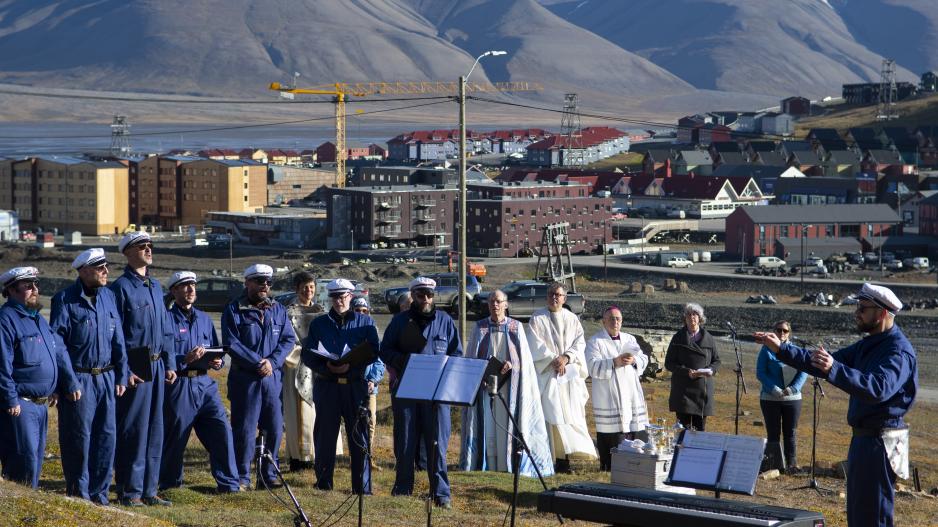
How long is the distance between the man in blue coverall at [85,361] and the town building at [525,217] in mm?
60333

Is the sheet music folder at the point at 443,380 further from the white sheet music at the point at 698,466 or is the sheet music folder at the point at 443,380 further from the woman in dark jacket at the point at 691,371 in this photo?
the woman in dark jacket at the point at 691,371

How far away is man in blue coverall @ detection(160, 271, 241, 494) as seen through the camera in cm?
1004

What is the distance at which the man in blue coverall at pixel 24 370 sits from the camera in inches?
346

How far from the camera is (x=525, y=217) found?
73938mm

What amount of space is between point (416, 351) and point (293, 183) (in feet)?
327

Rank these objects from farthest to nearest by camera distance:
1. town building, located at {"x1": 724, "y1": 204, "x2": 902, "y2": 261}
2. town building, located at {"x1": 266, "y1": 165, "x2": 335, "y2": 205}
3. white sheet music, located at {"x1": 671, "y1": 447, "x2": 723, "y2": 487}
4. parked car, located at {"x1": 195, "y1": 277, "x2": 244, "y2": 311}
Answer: town building, located at {"x1": 266, "y1": 165, "x2": 335, "y2": 205}, town building, located at {"x1": 724, "y1": 204, "x2": 902, "y2": 261}, parked car, located at {"x1": 195, "y1": 277, "x2": 244, "y2": 311}, white sheet music, located at {"x1": 671, "y1": 447, "x2": 723, "y2": 487}

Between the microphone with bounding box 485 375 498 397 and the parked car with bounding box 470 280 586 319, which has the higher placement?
the microphone with bounding box 485 375 498 397

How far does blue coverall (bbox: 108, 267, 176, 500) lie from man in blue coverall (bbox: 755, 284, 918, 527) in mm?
4628

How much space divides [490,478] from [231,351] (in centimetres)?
235

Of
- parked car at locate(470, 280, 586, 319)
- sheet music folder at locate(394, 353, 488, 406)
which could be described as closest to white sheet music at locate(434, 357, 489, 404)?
sheet music folder at locate(394, 353, 488, 406)

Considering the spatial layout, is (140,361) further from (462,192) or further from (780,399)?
(462,192)

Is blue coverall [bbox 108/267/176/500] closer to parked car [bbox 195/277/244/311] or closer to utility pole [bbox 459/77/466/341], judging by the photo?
utility pole [bbox 459/77/466/341]

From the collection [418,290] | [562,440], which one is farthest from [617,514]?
[562,440]

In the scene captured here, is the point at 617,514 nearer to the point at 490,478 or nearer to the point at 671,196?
the point at 490,478
